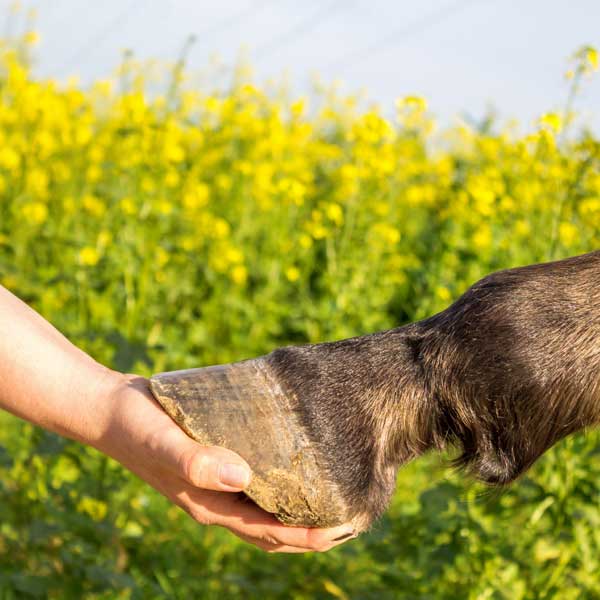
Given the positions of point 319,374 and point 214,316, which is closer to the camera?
point 319,374

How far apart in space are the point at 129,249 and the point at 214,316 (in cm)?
94

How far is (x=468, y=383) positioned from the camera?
1.47m

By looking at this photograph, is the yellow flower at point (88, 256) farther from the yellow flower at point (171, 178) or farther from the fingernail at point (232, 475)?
the fingernail at point (232, 475)

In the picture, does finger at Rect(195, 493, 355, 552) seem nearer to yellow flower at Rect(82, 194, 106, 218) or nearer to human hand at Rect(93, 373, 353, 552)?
human hand at Rect(93, 373, 353, 552)

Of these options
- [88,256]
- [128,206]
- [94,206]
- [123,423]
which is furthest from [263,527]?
[94,206]

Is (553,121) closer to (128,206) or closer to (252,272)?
(128,206)

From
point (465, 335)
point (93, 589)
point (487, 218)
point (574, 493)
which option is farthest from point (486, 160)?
point (465, 335)

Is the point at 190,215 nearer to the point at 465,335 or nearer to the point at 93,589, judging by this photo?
the point at 93,589

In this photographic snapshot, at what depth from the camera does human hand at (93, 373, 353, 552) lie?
146cm

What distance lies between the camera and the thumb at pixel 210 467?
1.44 m

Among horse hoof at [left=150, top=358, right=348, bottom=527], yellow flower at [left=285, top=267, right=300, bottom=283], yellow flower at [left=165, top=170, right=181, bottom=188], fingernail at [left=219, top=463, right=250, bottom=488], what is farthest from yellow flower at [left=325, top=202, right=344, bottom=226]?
fingernail at [left=219, top=463, right=250, bottom=488]

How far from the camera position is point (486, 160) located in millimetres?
5691

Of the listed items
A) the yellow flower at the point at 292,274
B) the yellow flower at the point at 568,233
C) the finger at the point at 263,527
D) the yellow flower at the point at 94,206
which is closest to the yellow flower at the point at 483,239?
the yellow flower at the point at 568,233

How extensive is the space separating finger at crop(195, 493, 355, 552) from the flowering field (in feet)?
0.82
